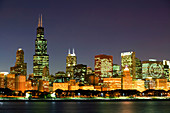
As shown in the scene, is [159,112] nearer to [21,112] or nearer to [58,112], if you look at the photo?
[58,112]

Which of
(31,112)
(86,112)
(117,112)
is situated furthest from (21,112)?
(117,112)

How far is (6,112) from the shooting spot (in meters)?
135

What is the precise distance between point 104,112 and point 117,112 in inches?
186

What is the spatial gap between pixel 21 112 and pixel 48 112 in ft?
32.2

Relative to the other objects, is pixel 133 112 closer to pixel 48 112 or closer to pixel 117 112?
pixel 117 112

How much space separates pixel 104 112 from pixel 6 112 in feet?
115

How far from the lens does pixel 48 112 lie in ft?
451

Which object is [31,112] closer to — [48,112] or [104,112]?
[48,112]

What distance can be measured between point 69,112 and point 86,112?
20.4 feet

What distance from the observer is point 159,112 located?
138625 mm

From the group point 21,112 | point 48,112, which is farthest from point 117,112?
point 21,112

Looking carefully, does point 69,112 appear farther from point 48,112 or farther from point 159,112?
point 159,112

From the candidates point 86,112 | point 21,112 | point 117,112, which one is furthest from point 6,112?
point 117,112

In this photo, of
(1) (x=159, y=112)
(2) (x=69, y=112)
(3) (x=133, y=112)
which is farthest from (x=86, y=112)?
(1) (x=159, y=112)
